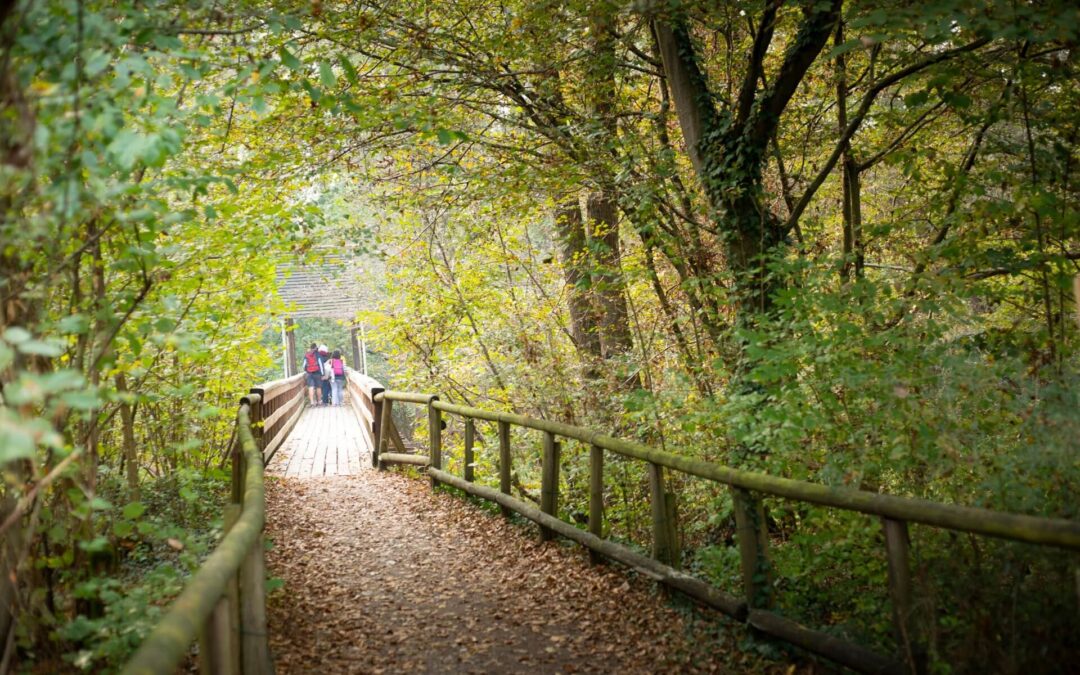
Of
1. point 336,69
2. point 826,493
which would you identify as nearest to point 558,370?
point 336,69

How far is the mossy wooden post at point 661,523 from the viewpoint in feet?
18.6

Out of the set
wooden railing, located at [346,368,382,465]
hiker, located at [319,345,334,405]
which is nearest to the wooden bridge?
wooden railing, located at [346,368,382,465]

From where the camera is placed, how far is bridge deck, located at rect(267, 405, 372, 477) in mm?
12875

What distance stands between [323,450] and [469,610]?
387 inches

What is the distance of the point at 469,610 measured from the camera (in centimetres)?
598

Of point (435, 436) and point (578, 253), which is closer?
point (578, 253)

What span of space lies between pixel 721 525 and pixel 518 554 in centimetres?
171

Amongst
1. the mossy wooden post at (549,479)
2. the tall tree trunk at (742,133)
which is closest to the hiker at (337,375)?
the mossy wooden post at (549,479)

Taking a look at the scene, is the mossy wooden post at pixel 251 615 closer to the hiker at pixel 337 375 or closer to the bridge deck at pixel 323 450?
the bridge deck at pixel 323 450

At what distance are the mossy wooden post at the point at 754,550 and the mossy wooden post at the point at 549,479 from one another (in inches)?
97.7

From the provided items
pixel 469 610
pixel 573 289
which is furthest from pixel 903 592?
pixel 573 289

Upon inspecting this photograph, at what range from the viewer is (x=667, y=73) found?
7.56 meters

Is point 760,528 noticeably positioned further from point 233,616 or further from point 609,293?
point 609,293

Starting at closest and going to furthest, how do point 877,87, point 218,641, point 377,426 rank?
point 218,641, point 877,87, point 377,426
